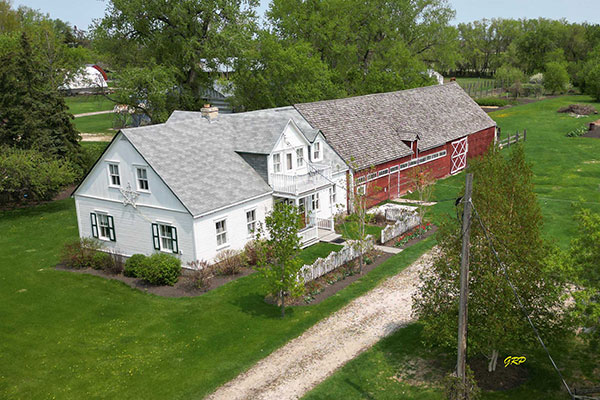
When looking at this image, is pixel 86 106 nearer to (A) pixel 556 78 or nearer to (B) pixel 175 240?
(B) pixel 175 240

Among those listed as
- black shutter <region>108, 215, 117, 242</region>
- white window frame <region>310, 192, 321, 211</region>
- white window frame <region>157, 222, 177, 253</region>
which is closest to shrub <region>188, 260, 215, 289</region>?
white window frame <region>157, 222, 177, 253</region>

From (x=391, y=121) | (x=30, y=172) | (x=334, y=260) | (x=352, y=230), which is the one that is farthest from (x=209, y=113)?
(x=391, y=121)

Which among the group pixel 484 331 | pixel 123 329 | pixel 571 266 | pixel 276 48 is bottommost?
pixel 123 329

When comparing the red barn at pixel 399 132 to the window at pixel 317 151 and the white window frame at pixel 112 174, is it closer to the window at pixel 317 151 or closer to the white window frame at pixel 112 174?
the window at pixel 317 151

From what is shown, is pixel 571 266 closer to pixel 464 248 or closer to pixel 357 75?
pixel 464 248

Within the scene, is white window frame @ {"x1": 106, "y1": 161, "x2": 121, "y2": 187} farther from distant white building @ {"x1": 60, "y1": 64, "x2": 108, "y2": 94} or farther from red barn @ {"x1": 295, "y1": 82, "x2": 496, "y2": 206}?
distant white building @ {"x1": 60, "y1": 64, "x2": 108, "y2": 94}

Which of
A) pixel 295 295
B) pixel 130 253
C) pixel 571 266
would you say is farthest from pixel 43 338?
pixel 571 266
